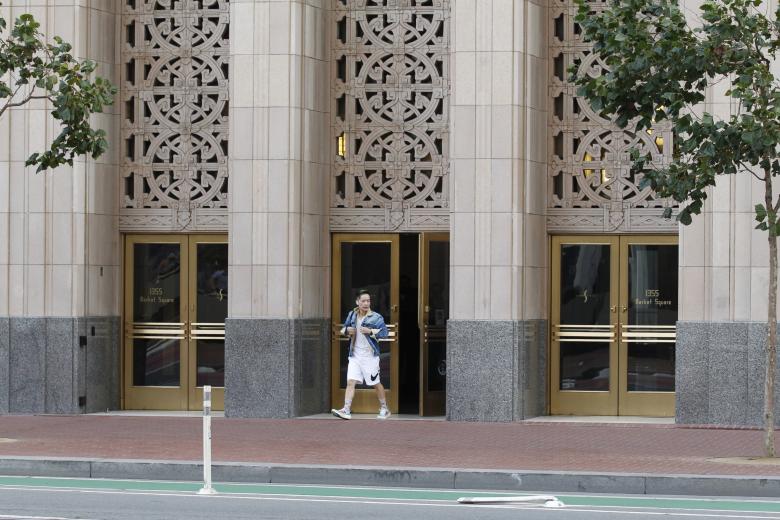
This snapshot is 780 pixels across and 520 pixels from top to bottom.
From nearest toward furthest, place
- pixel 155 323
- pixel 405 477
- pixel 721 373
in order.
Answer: pixel 405 477 → pixel 721 373 → pixel 155 323

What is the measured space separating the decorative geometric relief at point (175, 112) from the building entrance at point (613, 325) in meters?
5.39

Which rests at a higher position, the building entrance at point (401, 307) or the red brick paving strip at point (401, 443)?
the building entrance at point (401, 307)

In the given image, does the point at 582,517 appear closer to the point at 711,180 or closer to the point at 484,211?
the point at 711,180

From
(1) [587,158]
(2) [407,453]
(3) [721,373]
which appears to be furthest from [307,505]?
(1) [587,158]

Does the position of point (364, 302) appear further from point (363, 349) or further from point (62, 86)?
point (62, 86)

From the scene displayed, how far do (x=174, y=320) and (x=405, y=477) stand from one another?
29.6 feet

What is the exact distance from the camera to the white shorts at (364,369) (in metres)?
22.6

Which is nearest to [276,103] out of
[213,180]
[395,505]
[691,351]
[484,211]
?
[213,180]

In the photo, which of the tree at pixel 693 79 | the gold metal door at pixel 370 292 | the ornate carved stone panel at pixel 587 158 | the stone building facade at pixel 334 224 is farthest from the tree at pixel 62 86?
the ornate carved stone panel at pixel 587 158

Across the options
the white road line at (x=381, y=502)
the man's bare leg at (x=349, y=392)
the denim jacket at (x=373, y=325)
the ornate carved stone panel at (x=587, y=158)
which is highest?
the ornate carved stone panel at (x=587, y=158)

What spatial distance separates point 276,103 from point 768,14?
7.11 m

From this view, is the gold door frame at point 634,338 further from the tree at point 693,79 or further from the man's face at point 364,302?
the tree at point 693,79

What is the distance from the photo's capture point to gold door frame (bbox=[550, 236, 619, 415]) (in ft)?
74.7

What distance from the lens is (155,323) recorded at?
24188 millimetres
